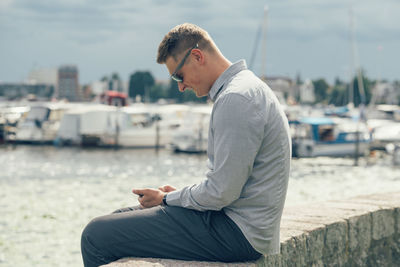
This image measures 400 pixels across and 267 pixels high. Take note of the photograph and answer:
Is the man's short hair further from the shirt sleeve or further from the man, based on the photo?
the shirt sleeve

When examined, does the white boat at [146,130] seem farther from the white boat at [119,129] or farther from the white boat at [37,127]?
the white boat at [37,127]

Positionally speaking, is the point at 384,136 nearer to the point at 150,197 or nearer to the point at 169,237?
the point at 150,197

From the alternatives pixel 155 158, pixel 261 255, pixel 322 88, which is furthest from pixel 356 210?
pixel 322 88

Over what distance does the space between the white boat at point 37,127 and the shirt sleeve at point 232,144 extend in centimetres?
4206

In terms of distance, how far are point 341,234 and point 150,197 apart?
5.05 ft

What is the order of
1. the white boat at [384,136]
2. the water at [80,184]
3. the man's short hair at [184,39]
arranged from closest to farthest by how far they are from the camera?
the man's short hair at [184,39] → the water at [80,184] → the white boat at [384,136]

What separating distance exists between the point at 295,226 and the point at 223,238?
1.04 metres

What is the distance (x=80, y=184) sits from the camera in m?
23.8

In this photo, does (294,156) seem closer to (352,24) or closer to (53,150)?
(53,150)

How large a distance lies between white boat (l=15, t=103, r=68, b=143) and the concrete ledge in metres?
40.4

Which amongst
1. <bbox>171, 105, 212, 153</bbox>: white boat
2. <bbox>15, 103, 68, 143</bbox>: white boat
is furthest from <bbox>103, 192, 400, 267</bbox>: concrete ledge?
<bbox>15, 103, 68, 143</bbox>: white boat

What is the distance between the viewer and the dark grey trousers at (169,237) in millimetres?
3164

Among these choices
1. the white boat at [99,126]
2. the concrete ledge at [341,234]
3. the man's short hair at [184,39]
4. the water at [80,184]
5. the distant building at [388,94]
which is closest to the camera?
the man's short hair at [184,39]

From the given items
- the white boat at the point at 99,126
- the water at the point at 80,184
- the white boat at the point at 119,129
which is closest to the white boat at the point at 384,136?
the water at the point at 80,184
